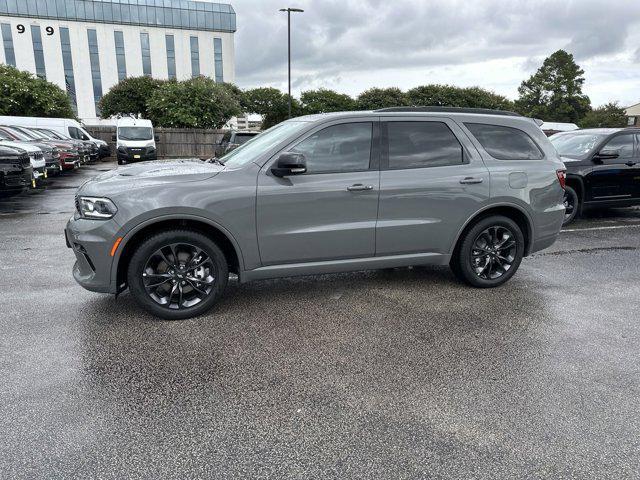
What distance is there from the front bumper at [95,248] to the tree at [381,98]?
32792mm

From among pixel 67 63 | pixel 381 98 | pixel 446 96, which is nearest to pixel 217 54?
pixel 67 63

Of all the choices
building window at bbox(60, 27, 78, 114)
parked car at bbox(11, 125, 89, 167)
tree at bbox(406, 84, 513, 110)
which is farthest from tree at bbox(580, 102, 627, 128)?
building window at bbox(60, 27, 78, 114)

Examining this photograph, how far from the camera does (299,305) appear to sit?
15.7 feet

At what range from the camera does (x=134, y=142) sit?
22219 mm

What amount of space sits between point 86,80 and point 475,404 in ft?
248

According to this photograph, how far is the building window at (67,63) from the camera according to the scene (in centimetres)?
6456

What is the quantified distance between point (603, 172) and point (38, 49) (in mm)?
73680

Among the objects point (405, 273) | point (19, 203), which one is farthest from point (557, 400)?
point (19, 203)

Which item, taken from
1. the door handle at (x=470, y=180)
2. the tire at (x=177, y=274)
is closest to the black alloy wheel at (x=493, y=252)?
the door handle at (x=470, y=180)

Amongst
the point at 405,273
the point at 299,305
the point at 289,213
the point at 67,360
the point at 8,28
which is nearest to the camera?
the point at 67,360

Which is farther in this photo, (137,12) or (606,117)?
(137,12)

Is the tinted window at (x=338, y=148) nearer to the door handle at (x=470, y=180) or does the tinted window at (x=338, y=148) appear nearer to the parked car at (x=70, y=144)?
the door handle at (x=470, y=180)

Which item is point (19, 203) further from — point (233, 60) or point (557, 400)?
point (233, 60)

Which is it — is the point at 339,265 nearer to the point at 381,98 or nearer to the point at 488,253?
the point at 488,253
